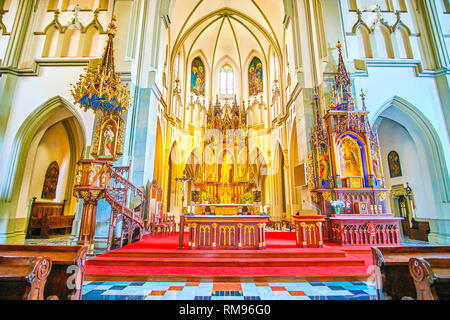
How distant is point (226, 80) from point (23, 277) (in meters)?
19.4

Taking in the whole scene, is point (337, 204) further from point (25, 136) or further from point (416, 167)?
point (25, 136)

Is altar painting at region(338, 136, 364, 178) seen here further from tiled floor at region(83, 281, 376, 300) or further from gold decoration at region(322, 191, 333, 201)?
tiled floor at region(83, 281, 376, 300)

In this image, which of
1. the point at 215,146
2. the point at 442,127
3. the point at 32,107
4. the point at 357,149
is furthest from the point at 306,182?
the point at 32,107

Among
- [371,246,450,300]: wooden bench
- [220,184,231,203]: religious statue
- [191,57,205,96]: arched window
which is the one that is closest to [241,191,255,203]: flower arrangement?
[220,184,231,203]: religious statue

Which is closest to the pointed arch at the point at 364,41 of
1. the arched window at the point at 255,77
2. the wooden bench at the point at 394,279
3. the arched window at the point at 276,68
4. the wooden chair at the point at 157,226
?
the arched window at the point at 276,68

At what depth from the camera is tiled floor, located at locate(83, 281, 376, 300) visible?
303 cm

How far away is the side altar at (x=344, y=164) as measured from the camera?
288 inches

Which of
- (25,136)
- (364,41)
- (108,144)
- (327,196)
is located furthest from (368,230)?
(25,136)

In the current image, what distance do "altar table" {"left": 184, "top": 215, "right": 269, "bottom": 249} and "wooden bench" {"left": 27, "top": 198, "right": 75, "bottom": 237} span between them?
7632 mm

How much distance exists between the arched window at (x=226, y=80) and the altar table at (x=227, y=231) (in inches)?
609

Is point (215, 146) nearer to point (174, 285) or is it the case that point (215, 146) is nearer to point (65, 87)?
point (65, 87)

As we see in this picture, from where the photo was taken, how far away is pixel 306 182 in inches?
332

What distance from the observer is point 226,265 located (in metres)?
4.48

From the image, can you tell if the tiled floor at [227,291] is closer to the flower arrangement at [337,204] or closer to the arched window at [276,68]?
the flower arrangement at [337,204]
